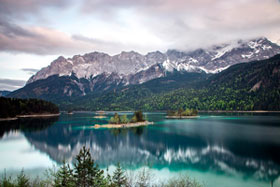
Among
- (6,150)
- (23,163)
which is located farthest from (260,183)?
(6,150)

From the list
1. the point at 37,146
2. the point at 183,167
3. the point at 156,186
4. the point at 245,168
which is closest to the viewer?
the point at 156,186

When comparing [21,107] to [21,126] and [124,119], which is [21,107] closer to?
[21,126]

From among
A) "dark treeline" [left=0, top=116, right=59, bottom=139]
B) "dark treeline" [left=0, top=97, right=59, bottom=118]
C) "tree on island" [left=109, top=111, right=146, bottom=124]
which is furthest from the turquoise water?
"dark treeline" [left=0, top=97, right=59, bottom=118]

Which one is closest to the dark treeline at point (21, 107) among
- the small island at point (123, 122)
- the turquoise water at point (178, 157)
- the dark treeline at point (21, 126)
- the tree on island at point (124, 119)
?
the dark treeline at point (21, 126)

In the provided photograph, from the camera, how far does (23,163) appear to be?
44250mm

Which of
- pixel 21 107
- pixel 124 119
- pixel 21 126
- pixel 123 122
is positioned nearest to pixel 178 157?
pixel 123 122

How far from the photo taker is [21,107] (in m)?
158

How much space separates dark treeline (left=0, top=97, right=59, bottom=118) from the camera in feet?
430

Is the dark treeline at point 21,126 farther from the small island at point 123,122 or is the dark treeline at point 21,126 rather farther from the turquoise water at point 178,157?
the small island at point 123,122

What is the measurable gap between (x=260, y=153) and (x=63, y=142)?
2070 inches

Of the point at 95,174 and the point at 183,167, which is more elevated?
the point at 95,174

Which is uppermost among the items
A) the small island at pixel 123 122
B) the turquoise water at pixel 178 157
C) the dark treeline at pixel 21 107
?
the dark treeline at pixel 21 107

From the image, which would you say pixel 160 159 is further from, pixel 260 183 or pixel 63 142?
pixel 63 142

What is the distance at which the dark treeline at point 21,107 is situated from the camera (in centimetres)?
13105
